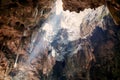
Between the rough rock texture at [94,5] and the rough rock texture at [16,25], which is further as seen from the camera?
the rough rock texture at [16,25]

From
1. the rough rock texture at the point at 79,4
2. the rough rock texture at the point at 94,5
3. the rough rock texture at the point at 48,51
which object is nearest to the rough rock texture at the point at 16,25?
the rough rock texture at the point at 48,51

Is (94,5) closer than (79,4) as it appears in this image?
Yes

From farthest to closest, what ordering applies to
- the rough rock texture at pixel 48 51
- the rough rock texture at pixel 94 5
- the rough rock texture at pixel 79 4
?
1. the rough rock texture at pixel 48 51
2. the rough rock texture at pixel 79 4
3. the rough rock texture at pixel 94 5

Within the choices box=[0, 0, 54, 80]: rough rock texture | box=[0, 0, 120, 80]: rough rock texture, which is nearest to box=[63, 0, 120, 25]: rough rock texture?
box=[0, 0, 120, 80]: rough rock texture

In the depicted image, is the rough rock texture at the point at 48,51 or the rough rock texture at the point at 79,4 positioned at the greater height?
the rough rock texture at the point at 79,4

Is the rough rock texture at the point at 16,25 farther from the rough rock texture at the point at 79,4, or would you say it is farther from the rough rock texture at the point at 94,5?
the rough rock texture at the point at 94,5

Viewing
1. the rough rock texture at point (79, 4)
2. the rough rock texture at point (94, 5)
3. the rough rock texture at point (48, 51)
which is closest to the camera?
the rough rock texture at point (94, 5)

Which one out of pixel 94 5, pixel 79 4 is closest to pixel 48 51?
pixel 79 4

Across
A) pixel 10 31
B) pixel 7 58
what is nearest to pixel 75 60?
pixel 7 58

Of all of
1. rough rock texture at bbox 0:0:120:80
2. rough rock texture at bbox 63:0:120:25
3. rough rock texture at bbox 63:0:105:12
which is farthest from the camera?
rough rock texture at bbox 0:0:120:80

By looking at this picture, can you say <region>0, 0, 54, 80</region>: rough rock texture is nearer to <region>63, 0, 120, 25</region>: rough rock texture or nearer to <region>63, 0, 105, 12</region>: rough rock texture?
<region>63, 0, 105, 12</region>: rough rock texture

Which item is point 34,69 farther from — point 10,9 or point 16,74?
point 10,9

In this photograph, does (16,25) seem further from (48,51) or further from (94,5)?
(48,51)

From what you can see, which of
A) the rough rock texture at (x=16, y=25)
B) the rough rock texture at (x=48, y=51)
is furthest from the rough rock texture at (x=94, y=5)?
the rough rock texture at (x=16, y=25)
